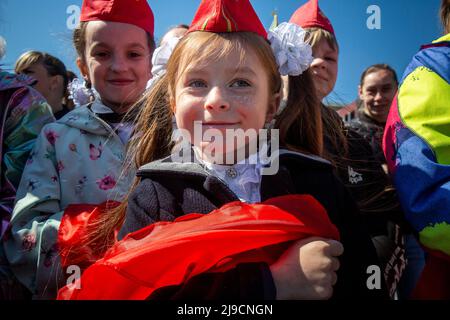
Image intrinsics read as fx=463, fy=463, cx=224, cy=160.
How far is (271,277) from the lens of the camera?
Result: 1.43 metres

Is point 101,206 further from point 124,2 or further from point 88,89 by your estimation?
point 124,2

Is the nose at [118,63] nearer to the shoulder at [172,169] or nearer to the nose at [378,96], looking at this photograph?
the shoulder at [172,169]

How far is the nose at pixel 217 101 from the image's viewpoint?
1.55 meters

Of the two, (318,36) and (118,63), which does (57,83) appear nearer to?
(118,63)

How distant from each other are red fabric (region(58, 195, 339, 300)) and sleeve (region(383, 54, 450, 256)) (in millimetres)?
458

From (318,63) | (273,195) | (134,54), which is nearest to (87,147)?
(134,54)

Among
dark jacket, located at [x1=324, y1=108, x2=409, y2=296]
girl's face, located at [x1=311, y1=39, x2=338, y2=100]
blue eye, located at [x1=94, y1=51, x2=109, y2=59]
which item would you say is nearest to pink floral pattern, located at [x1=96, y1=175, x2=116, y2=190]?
blue eye, located at [x1=94, y1=51, x2=109, y2=59]

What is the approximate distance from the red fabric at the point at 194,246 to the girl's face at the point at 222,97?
297 mm

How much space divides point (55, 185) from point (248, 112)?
3.07 feet

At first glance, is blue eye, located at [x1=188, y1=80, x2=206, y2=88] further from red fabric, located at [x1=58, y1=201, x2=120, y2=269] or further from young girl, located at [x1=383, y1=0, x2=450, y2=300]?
young girl, located at [x1=383, y1=0, x2=450, y2=300]

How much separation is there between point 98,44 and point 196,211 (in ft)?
4.06

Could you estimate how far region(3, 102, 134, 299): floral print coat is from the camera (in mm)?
1867

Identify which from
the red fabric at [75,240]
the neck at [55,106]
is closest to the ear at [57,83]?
the neck at [55,106]
